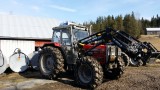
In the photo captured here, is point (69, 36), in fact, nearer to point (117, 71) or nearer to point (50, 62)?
point (50, 62)

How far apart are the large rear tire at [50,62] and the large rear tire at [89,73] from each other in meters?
1.31

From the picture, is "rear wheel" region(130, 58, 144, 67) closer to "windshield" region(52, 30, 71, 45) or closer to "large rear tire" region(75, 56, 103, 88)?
"windshield" region(52, 30, 71, 45)

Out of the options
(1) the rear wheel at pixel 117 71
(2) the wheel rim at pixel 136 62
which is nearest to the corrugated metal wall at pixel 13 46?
(2) the wheel rim at pixel 136 62

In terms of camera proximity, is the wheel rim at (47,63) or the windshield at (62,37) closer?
the windshield at (62,37)

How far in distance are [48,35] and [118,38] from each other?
43.9ft

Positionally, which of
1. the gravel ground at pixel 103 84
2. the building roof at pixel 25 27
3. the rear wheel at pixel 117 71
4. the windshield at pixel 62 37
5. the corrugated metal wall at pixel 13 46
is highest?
the building roof at pixel 25 27

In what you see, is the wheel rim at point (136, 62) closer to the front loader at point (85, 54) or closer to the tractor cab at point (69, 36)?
the front loader at point (85, 54)

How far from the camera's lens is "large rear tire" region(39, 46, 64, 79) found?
13.1 meters

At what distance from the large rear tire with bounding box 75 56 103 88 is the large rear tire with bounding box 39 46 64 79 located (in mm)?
1309

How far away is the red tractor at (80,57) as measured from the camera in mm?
11438

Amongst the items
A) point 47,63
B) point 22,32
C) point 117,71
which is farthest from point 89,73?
point 22,32

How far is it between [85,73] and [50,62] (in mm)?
2795

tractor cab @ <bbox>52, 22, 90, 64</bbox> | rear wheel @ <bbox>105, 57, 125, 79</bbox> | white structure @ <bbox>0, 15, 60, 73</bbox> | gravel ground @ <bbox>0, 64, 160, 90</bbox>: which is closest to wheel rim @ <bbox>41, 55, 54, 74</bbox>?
gravel ground @ <bbox>0, 64, 160, 90</bbox>

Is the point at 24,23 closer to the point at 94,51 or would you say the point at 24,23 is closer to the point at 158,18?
the point at 94,51
